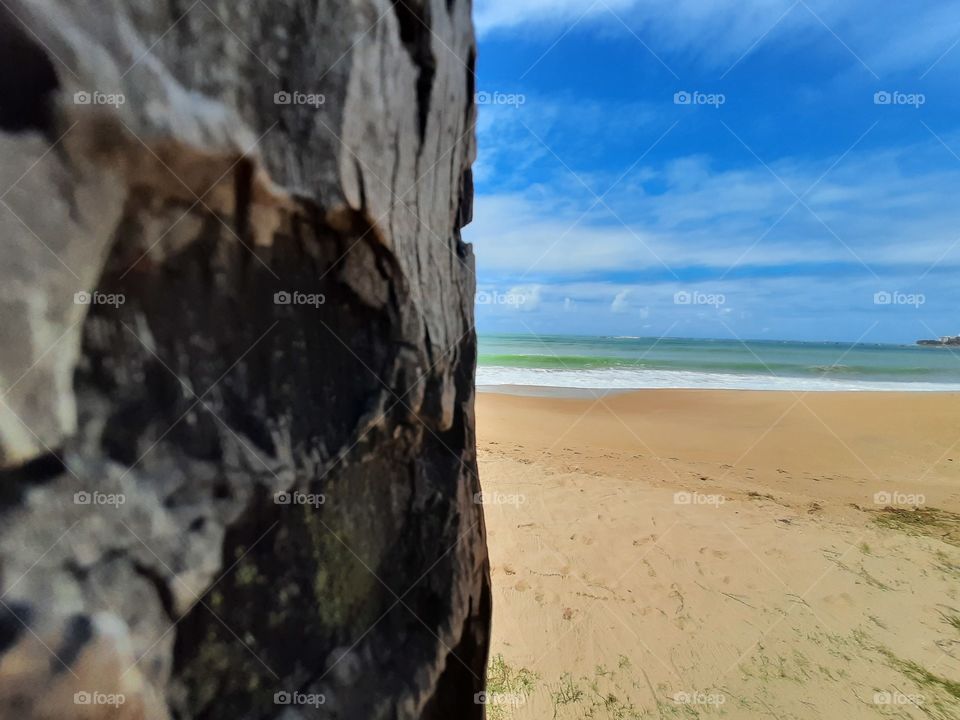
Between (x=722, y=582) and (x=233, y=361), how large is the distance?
3.78 metres

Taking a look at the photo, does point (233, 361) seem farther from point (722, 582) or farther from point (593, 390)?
point (593, 390)

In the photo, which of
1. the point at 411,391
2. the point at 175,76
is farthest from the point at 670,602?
the point at 175,76

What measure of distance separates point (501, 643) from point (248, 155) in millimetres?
2991

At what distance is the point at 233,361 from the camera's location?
1095 millimetres

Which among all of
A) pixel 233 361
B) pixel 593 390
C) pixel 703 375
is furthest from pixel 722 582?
pixel 703 375

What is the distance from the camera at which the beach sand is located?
8.86 feet

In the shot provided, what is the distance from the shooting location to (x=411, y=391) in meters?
1.42

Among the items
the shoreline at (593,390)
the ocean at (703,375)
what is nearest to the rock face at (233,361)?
the shoreline at (593,390)

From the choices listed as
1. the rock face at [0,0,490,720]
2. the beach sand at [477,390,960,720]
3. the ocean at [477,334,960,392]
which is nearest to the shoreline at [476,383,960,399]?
the ocean at [477,334,960,392]

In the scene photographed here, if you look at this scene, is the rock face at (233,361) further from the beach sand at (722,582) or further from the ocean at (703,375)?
the ocean at (703,375)

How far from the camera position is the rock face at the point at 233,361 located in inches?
32.1

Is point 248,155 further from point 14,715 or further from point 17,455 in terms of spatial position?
point 14,715

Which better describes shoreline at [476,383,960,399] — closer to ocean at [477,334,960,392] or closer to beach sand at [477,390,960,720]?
ocean at [477,334,960,392]

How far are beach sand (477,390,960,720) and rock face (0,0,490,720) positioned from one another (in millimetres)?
1732
